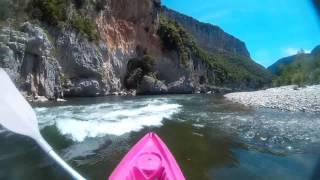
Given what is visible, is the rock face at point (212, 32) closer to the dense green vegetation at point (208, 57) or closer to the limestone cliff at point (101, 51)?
the limestone cliff at point (101, 51)

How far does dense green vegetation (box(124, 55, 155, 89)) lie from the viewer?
3412 centimetres

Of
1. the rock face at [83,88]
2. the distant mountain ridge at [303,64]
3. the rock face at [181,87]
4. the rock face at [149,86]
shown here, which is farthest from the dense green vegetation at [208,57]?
the rock face at [83,88]

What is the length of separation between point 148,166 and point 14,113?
41.8 inches

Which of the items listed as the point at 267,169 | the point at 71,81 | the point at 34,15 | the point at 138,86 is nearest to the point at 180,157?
the point at 267,169

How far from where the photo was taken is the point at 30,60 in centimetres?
1692

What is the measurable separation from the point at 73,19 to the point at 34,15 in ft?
15.8

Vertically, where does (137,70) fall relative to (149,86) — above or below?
above

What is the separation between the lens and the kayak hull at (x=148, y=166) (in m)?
2.41

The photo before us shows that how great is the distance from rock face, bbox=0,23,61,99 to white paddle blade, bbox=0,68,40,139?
39.3 feet

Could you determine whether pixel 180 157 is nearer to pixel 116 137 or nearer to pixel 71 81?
pixel 116 137

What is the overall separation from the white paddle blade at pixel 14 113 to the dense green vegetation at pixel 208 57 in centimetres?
3368

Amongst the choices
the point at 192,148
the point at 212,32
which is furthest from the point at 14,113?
the point at 212,32

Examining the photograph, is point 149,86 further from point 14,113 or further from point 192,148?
point 14,113

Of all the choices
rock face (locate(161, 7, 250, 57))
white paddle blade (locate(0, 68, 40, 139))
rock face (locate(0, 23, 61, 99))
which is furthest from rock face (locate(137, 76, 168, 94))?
white paddle blade (locate(0, 68, 40, 139))
